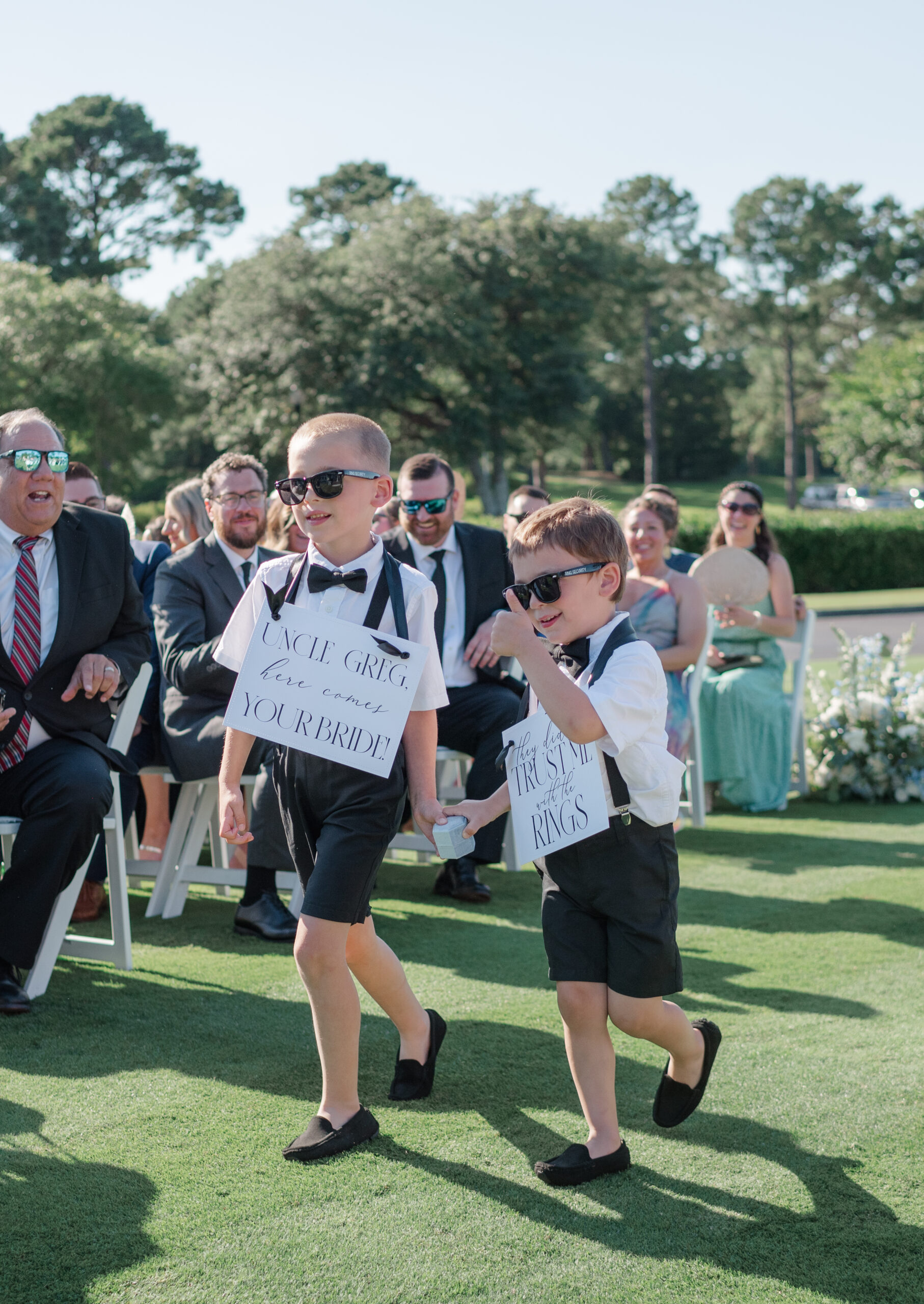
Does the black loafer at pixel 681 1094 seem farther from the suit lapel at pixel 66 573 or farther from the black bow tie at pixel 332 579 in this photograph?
the suit lapel at pixel 66 573

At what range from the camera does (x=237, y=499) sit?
221 inches

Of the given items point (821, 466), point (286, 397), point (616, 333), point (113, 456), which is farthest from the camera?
point (821, 466)

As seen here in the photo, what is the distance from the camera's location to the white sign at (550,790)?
9.36 feet

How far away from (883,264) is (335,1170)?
68734 millimetres

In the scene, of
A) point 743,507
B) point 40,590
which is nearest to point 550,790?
→ point 40,590

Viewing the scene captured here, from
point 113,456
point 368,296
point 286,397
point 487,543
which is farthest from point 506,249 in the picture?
point 487,543

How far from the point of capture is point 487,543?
639 centimetres

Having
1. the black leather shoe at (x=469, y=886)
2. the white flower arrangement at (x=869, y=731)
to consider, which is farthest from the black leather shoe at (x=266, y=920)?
the white flower arrangement at (x=869, y=731)

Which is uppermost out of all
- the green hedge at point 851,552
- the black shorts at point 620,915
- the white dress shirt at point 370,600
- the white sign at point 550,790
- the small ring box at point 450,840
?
the green hedge at point 851,552

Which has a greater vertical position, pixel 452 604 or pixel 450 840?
pixel 452 604

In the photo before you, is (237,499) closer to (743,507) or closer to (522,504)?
(522,504)

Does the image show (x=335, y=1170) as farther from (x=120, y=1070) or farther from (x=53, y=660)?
(x=53, y=660)

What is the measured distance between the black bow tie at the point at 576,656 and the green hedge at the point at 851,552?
1063 inches

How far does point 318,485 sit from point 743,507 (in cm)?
525
